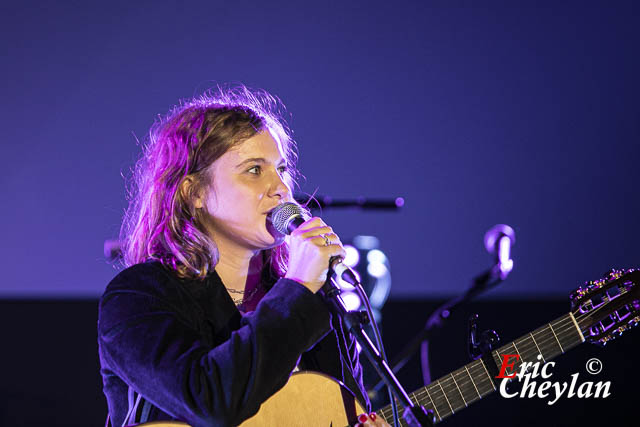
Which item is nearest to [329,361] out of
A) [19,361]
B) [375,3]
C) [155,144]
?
[155,144]

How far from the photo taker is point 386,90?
12.4ft

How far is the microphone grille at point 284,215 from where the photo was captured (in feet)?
5.30

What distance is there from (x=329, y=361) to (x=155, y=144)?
0.95 meters

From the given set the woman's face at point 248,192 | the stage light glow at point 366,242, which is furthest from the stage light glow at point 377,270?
the woman's face at point 248,192

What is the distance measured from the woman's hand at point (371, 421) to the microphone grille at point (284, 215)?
57 cm

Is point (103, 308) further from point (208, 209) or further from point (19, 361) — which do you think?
point (19, 361)

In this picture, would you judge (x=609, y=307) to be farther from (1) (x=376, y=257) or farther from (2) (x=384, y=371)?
(1) (x=376, y=257)

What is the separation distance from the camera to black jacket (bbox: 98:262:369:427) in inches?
53.5

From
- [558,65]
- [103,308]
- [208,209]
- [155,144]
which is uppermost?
[558,65]

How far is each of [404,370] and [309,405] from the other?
1.87 m

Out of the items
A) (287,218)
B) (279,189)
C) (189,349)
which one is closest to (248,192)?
(279,189)

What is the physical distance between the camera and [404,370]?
3439 millimetres

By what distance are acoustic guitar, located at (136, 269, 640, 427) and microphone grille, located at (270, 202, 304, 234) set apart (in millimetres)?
430

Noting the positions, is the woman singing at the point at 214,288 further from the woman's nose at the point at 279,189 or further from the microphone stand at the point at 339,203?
the microphone stand at the point at 339,203
